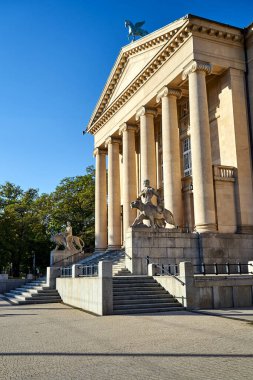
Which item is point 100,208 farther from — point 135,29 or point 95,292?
point 95,292

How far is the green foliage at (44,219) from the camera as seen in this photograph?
52531 mm

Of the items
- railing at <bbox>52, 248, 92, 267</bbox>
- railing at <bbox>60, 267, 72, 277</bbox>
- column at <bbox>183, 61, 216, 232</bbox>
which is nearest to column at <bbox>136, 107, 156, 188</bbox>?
column at <bbox>183, 61, 216, 232</bbox>

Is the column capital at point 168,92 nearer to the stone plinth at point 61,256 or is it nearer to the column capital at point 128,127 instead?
the column capital at point 128,127

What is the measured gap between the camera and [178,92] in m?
29.2

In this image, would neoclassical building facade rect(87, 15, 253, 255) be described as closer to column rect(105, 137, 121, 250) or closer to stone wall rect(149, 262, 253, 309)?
column rect(105, 137, 121, 250)

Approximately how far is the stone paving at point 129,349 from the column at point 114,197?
2312 cm

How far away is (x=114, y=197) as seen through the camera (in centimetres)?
3834

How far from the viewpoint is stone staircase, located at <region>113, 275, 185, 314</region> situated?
15797mm

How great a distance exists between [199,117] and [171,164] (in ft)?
13.5

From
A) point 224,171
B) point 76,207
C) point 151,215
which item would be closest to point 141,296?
point 151,215

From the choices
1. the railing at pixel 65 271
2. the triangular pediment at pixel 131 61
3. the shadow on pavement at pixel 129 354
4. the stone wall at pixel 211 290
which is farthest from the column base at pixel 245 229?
the shadow on pavement at pixel 129 354

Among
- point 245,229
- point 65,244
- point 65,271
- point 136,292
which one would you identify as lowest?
point 136,292

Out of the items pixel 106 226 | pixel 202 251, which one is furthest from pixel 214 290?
pixel 106 226

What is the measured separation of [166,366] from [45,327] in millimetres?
6711
